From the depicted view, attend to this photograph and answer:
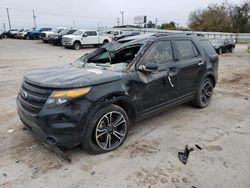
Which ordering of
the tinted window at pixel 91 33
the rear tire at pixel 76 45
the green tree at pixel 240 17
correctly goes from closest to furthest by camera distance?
the rear tire at pixel 76 45 → the tinted window at pixel 91 33 → the green tree at pixel 240 17

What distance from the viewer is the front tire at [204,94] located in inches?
212

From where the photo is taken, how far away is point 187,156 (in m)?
3.50

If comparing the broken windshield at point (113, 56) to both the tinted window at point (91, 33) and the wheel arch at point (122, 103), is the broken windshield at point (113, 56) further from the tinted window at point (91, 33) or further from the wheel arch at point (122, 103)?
the tinted window at point (91, 33)

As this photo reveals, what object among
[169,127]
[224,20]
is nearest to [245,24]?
[224,20]

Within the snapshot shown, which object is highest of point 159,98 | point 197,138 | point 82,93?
point 82,93

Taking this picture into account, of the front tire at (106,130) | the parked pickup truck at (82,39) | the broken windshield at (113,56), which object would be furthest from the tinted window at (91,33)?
the front tire at (106,130)

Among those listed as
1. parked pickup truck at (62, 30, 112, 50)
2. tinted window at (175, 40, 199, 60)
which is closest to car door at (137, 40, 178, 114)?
tinted window at (175, 40, 199, 60)

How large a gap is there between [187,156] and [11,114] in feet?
12.3

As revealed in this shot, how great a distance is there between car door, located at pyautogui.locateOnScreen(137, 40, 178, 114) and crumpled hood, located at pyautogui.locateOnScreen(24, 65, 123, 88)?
521 mm

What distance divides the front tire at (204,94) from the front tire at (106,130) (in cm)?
226

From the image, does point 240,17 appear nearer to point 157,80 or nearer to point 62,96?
point 157,80

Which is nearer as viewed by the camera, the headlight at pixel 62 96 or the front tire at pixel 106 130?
the headlight at pixel 62 96

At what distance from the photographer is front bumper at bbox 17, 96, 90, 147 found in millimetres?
3150

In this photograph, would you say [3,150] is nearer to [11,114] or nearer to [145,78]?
[11,114]
